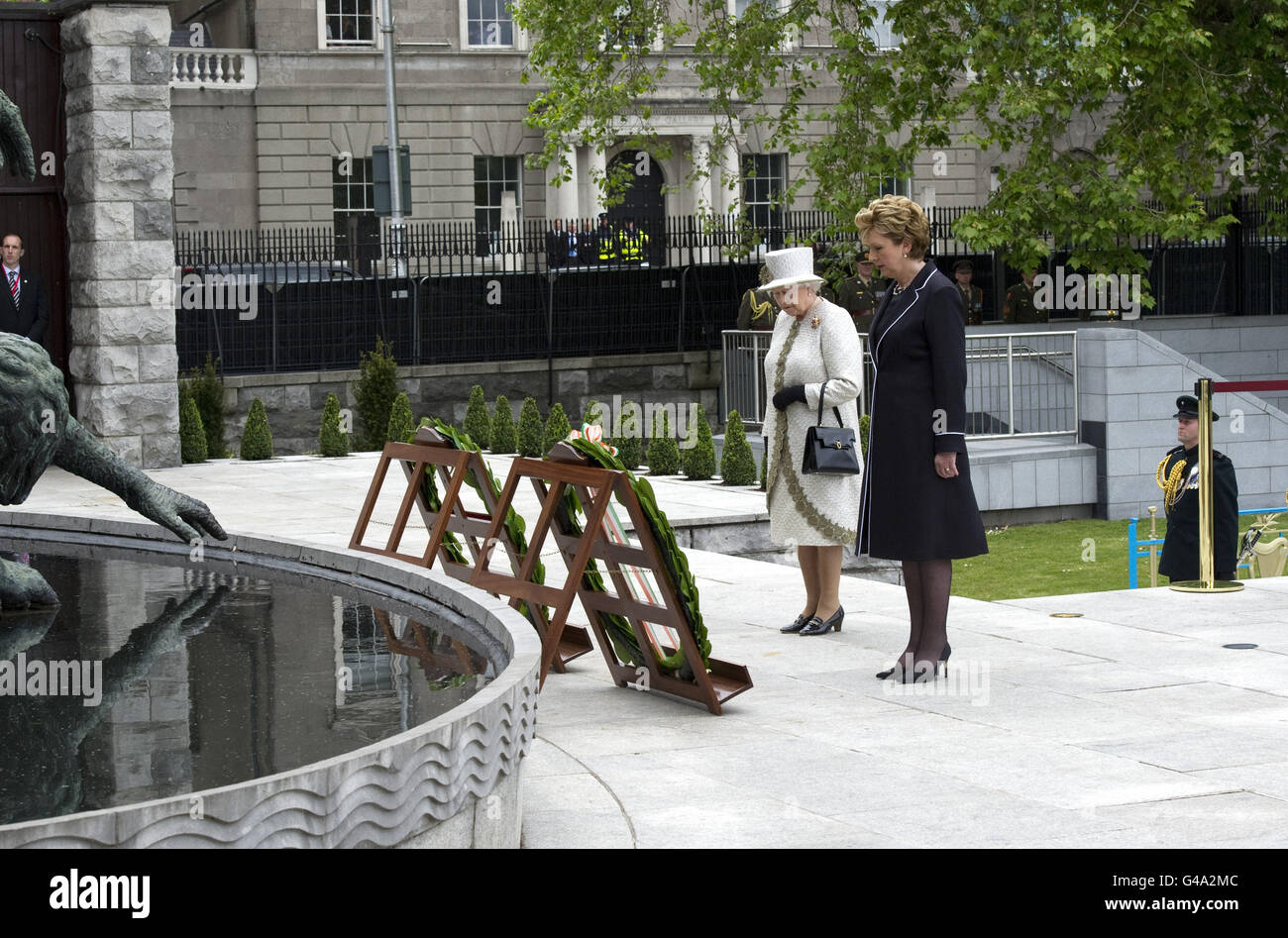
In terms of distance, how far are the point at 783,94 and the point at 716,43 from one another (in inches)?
823

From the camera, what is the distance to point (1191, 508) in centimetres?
1130

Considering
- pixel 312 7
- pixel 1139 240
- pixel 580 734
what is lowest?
pixel 580 734

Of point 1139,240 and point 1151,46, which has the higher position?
point 1151,46

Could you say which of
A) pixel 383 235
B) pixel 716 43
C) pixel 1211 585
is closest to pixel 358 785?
pixel 1211 585

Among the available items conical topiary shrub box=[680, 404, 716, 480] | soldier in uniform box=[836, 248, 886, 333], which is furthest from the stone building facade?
conical topiary shrub box=[680, 404, 716, 480]

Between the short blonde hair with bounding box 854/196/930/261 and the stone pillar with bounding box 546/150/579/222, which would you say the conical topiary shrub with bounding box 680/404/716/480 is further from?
the stone pillar with bounding box 546/150/579/222

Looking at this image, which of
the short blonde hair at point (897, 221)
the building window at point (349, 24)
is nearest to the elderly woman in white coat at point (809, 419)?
the short blonde hair at point (897, 221)

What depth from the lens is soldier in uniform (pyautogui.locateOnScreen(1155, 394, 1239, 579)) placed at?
10438 millimetres

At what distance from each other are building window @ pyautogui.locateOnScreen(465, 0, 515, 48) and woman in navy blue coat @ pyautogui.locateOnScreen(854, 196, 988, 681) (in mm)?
33914

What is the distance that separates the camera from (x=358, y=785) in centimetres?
411

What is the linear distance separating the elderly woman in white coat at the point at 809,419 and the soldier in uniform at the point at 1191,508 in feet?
8.64

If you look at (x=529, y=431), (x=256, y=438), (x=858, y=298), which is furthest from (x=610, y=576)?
(x=858, y=298)

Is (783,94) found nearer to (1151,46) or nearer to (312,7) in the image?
(312,7)

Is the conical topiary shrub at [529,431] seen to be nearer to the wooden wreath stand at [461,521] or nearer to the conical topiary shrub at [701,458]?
the conical topiary shrub at [701,458]
